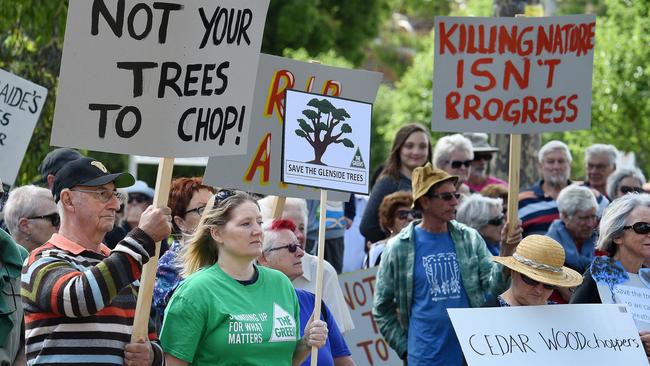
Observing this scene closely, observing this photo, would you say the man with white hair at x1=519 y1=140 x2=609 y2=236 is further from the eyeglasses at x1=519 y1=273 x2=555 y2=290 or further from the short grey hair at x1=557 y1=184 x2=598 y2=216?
the eyeglasses at x1=519 y1=273 x2=555 y2=290

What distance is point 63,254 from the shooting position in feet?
18.9

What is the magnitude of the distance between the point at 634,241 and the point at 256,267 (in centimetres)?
210

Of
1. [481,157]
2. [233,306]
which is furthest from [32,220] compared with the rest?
[481,157]

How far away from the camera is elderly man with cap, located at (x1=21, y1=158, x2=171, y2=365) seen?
550cm

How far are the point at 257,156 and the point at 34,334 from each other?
2.64 m

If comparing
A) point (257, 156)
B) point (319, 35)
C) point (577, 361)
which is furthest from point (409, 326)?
point (319, 35)

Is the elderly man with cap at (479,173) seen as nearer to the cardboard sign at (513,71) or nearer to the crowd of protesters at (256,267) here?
the crowd of protesters at (256,267)

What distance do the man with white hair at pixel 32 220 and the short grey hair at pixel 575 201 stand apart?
3.90 m

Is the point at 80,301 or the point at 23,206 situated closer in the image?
the point at 80,301

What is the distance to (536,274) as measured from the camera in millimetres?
6684

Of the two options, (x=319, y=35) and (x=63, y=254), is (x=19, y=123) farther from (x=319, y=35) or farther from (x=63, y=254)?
(x=319, y=35)

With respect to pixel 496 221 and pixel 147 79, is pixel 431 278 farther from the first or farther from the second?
pixel 147 79

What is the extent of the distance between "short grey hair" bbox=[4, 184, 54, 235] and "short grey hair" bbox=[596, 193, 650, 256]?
10.8 ft

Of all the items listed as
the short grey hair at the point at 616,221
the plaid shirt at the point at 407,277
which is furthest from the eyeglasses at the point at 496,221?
the short grey hair at the point at 616,221
